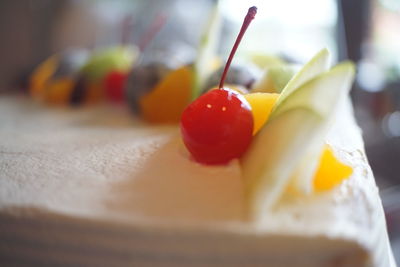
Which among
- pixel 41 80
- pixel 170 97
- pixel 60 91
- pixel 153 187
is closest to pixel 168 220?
pixel 153 187

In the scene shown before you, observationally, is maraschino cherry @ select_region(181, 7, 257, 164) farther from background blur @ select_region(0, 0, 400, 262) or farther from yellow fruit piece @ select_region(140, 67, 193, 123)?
background blur @ select_region(0, 0, 400, 262)

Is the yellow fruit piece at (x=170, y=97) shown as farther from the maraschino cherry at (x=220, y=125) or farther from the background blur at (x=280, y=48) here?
the background blur at (x=280, y=48)

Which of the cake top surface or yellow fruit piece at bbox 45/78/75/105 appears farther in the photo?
yellow fruit piece at bbox 45/78/75/105

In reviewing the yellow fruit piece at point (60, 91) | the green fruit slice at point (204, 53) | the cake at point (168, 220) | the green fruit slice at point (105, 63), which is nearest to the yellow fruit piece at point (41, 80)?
the yellow fruit piece at point (60, 91)

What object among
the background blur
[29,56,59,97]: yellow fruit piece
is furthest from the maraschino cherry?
the background blur

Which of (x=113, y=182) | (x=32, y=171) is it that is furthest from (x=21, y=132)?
(x=113, y=182)

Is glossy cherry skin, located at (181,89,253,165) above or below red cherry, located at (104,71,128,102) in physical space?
above

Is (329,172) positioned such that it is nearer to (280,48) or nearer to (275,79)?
(275,79)
